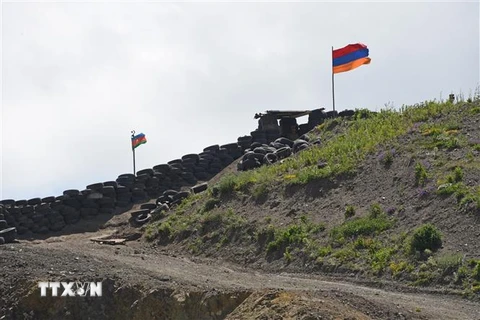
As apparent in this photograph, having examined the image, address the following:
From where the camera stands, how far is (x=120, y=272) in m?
19.2

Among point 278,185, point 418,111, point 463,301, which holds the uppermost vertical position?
point 418,111

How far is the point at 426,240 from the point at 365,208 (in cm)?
357

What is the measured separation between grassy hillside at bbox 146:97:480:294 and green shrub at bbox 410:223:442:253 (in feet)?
0.07

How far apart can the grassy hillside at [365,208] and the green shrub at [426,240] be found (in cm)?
2

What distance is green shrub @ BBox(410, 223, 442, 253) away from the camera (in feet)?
73.2

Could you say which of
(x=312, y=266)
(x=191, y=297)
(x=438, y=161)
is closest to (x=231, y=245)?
(x=312, y=266)

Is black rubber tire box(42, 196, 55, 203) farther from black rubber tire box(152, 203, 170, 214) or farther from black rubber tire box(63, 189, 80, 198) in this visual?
black rubber tire box(152, 203, 170, 214)

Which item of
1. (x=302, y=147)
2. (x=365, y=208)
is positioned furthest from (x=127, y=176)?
(x=365, y=208)

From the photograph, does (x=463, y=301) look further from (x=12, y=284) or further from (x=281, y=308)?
(x=12, y=284)

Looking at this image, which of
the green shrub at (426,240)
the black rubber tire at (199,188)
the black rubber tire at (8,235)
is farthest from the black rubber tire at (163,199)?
the green shrub at (426,240)

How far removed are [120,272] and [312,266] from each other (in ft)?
19.4

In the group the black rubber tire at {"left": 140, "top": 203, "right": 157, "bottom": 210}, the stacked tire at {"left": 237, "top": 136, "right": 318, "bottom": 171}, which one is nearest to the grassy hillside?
the stacked tire at {"left": 237, "top": 136, "right": 318, "bottom": 171}

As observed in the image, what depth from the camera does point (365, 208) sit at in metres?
25.8

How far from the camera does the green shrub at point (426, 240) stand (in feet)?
73.2
